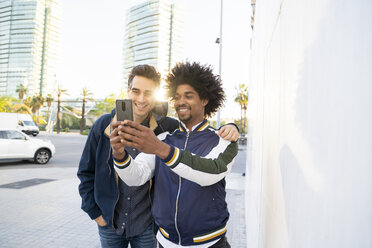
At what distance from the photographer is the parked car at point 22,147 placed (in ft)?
37.5

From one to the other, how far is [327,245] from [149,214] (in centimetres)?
181

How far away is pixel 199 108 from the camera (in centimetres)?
195

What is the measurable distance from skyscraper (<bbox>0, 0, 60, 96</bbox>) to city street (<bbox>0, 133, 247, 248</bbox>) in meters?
119

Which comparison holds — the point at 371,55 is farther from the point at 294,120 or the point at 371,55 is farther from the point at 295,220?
the point at 295,220

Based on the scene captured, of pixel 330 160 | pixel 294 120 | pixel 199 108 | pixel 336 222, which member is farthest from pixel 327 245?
pixel 199 108

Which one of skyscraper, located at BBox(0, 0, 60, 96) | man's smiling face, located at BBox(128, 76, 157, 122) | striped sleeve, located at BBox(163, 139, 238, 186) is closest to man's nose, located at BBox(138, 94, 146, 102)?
man's smiling face, located at BBox(128, 76, 157, 122)

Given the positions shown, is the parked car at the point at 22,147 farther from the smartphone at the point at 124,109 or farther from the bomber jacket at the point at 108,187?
the smartphone at the point at 124,109

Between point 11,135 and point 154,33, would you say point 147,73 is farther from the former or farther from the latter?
point 154,33

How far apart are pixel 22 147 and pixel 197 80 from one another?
1234cm

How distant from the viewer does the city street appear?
4.41 metres

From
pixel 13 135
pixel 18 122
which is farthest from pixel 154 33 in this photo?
pixel 13 135

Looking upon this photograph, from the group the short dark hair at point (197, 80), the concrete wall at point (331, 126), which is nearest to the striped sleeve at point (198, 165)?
the concrete wall at point (331, 126)

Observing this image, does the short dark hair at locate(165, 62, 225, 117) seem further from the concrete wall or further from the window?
the window

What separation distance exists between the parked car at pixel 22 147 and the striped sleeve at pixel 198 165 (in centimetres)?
1262
